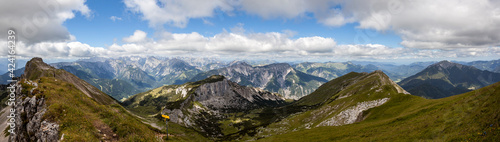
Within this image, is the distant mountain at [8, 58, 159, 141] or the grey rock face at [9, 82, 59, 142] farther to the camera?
the distant mountain at [8, 58, 159, 141]

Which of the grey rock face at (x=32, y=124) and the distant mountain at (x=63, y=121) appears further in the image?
the distant mountain at (x=63, y=121)

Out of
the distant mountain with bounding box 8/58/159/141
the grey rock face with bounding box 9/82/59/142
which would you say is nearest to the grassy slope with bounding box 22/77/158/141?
the distant mountain with bounding box 8/58/159/141

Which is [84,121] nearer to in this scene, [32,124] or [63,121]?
[63,121]

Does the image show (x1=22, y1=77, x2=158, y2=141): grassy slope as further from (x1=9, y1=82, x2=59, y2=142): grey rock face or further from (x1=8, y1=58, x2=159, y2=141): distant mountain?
(x1=9, y1=82, x2=59, y2=142): grey rock face

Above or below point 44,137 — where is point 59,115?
above

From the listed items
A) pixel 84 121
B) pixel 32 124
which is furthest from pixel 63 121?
pixel 32 124

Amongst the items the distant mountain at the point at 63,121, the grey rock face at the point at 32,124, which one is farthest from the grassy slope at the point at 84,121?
the grey rock face at the point at 32,124

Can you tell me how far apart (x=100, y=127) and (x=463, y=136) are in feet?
183

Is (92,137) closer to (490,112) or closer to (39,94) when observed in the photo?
(39,94)

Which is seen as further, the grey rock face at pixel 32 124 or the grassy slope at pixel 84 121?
the grassy slope at pixel 84 121

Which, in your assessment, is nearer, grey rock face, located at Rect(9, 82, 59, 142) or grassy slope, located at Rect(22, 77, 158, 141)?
grey rock face, located at Rect(9, 82, 59, 142)

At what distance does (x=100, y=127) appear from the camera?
112 feet

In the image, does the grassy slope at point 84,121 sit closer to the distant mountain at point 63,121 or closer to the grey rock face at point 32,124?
the distant mountain at point 63,121

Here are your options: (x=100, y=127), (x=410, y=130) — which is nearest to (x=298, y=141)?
(x=410, y=130)
